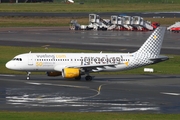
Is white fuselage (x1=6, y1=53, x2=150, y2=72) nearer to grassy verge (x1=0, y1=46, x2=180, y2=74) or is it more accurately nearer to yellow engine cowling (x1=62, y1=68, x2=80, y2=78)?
yellow engine cowling (x1=62, y1=68, x2=80, y2=78)

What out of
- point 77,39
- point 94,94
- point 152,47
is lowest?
point 94,94

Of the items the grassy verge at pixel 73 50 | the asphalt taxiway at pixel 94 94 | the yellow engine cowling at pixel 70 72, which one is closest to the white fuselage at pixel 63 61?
the yellow engine cowling at pixel 70 72

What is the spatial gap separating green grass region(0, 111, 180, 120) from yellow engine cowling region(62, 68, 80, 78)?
69.3ft

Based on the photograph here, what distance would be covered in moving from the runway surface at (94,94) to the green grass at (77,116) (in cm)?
235

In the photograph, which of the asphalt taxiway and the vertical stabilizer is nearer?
the asphalt taxiway

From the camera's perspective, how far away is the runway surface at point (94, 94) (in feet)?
170

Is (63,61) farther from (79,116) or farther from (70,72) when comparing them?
(79,116)

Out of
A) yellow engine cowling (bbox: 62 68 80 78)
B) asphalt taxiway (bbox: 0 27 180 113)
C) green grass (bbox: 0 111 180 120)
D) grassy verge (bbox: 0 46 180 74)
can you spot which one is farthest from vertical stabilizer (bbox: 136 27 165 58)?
green grass (bbox: 0 111 180 120)

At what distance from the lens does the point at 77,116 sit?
4656 cm

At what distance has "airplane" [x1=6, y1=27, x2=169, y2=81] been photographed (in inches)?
2753

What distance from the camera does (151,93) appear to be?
61250 mm

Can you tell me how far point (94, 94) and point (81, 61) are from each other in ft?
38.5

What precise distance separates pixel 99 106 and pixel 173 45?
209 ft

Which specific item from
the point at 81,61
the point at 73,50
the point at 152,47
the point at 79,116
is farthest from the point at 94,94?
the point at 73,50
